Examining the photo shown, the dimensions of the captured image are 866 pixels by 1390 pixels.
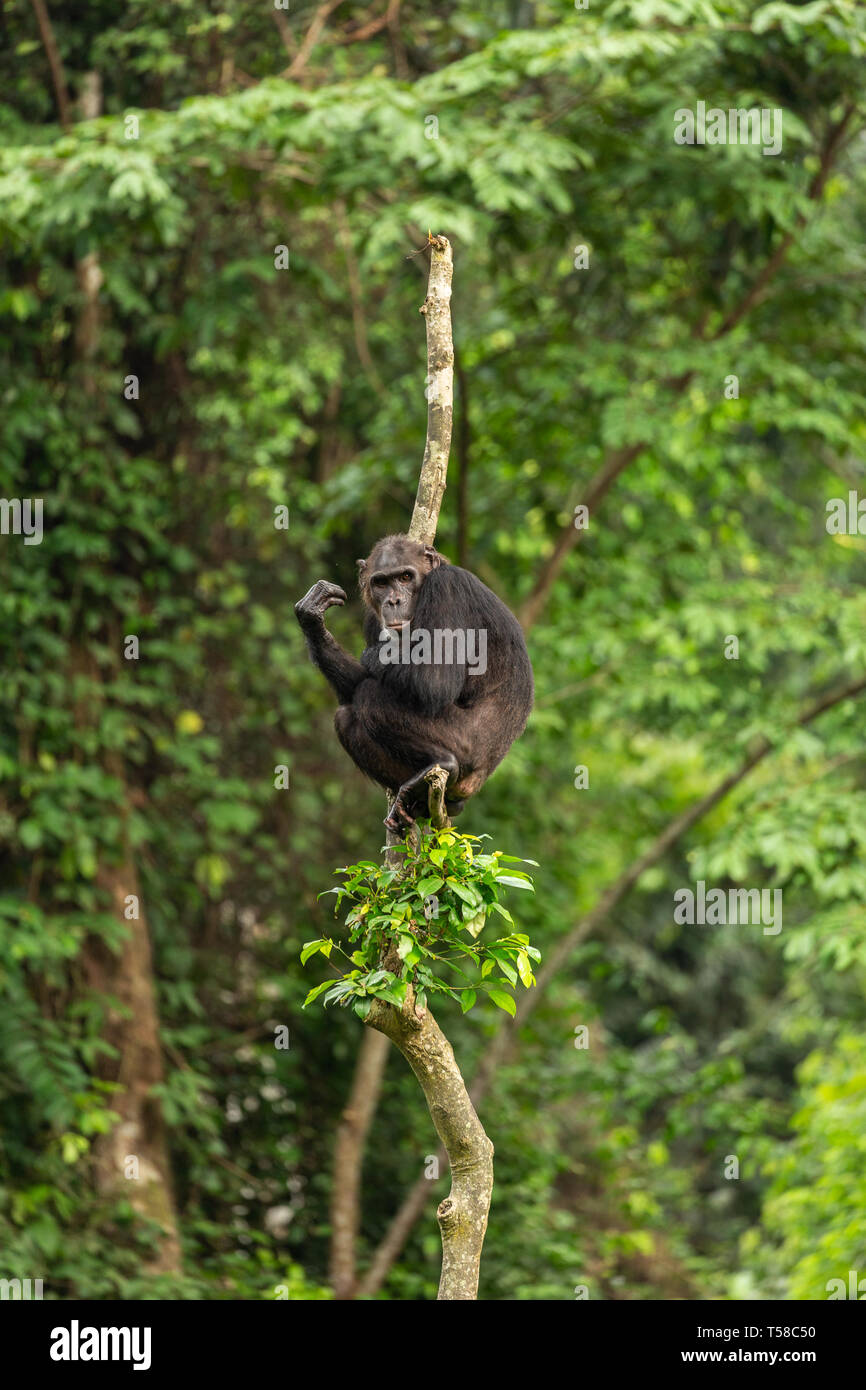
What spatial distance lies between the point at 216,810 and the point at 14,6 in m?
4.89

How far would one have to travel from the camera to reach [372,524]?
32.2ft

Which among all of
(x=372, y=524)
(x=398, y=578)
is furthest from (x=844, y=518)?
(x=398, y=578)

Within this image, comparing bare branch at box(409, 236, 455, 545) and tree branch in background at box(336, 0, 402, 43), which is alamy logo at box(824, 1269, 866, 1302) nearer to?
bare branch at box(409, 236, 455, 545)

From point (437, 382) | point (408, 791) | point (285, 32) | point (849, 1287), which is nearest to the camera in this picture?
point (437, 382)

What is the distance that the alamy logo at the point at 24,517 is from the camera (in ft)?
27.5

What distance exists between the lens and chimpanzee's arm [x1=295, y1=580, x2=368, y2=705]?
4.75m

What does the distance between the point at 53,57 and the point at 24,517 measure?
2652 mm

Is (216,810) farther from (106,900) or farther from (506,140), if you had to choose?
(506,140)

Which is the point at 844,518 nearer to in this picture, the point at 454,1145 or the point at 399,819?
the point at 399,819

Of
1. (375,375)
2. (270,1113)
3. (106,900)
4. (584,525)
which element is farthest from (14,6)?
(270,1113)

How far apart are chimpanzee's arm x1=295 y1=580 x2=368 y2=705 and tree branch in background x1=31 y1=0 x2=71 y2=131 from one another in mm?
4881

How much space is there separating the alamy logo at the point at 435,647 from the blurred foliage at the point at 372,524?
3.04 m

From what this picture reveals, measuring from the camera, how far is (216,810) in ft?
29.0

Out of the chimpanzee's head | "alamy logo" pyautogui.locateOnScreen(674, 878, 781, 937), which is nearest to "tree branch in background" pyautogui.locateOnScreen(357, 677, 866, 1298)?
"alamy logo" pyautogui.locateOnScreen(674, 878, 781, 937)
